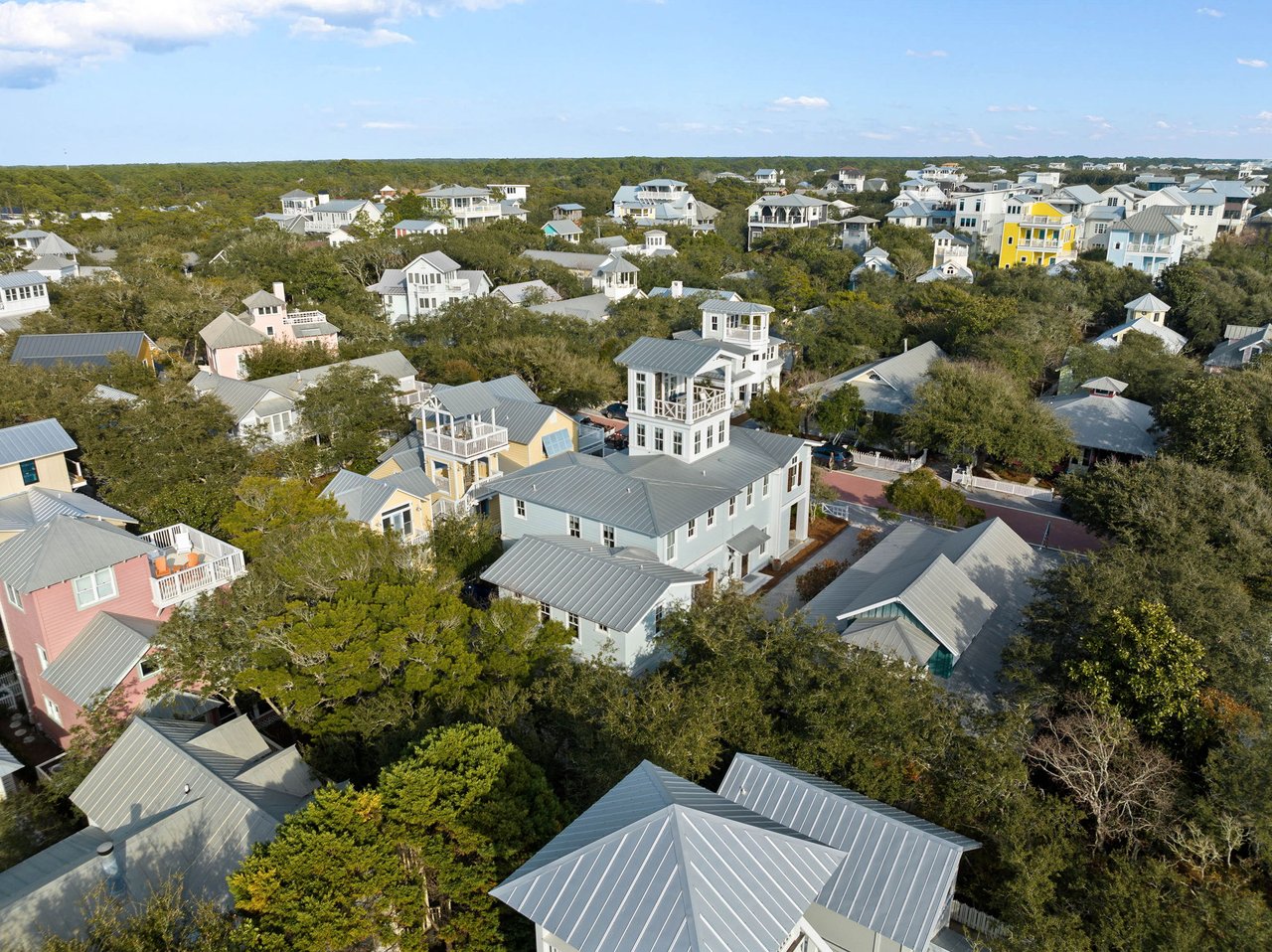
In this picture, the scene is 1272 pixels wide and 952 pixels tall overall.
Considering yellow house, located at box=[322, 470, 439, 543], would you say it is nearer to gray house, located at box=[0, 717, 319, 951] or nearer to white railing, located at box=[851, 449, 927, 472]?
gray house, located at box=[0, 717, 319, 951]

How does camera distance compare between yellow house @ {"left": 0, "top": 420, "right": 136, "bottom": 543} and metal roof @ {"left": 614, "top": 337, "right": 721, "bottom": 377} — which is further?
metal roof @ {"left": 614, "top": 337, "right": 721, "bottom": 377}

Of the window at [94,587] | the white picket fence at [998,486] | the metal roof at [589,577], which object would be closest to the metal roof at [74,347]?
the window at [94,587]

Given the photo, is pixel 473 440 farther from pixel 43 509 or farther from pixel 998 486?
pixel 998 486

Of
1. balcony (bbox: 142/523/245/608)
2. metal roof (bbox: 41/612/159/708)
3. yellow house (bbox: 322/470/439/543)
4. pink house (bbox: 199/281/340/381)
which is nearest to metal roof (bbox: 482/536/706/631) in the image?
yellow house (bbox: 322/470/439/543)

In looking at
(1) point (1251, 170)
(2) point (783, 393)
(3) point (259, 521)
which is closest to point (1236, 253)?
(2) point (783, 393)

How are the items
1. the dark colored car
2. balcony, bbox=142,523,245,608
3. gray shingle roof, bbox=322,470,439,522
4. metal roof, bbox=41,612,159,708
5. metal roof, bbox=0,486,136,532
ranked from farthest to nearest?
the dark colored car → gray shingle roof, bbox=322,470,439,522 → metal roof, bbox=0,486,136,532 → balcony, bbox=142,523,245,608 → metal roof, bbox=41,612,159,708

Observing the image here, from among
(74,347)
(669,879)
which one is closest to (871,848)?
(669,879)

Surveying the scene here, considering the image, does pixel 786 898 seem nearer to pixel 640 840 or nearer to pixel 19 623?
pixel 640 840

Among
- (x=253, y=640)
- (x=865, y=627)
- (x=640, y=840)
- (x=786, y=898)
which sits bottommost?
(x=865, y=627)
